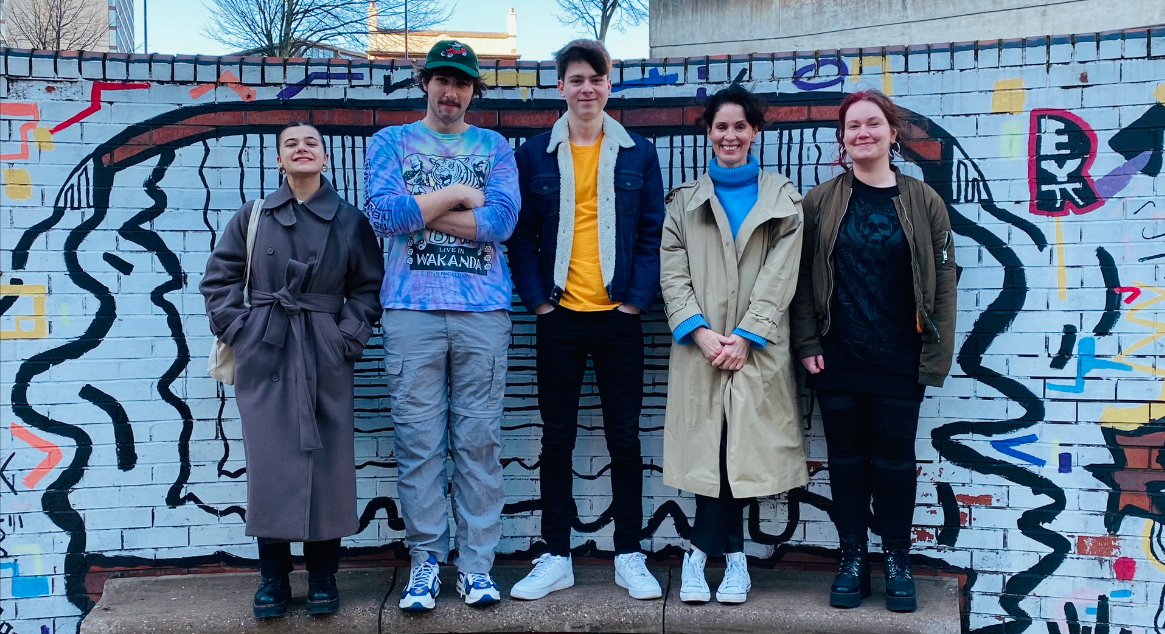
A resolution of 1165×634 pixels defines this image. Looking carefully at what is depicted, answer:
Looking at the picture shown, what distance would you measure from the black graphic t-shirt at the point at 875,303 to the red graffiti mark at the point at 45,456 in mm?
3309

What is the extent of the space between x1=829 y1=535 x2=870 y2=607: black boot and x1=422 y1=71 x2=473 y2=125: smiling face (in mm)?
2245

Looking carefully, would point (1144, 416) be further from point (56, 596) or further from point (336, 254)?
point (56, 596)

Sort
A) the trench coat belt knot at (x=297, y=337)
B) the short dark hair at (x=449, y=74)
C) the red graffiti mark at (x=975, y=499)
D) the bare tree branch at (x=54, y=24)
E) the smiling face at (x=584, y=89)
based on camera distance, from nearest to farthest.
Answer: the trench coat belt knot at (x=297, y=337), the short dark hair at (x=449, y=74), the smiling face at (x=584, y=89), the red graffiti mark at (x=975, y=499), the bare tree branch at (x=54, y=24)

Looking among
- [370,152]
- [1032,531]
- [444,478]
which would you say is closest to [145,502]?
[444,478]

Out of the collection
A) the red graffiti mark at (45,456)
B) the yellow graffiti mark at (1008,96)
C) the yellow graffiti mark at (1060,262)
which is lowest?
the red graffiti mark at (45,456)

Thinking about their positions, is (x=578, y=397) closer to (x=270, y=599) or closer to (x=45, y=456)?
(x=270, y=599)

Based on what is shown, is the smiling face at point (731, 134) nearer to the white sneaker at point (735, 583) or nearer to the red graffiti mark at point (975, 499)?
the white sneaker at point (735, 583)

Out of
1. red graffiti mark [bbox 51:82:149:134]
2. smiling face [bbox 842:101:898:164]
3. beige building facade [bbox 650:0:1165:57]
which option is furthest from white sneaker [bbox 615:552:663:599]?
beige building facade [bbox 650:0:1165:57]

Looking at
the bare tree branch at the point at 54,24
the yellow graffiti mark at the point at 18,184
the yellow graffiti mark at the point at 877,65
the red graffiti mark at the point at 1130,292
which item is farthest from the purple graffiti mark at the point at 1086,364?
the bare tree branch at the point at 54,24

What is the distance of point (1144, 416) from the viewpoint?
3.53 m

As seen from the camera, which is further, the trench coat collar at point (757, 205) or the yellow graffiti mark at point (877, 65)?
the yellow graffiti mark at point (877, 65)

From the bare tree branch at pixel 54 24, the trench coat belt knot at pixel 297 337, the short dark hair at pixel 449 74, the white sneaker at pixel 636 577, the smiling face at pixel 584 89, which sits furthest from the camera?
the bare tree branch at pixel 54 24

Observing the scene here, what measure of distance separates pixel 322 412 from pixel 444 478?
0.55 meters

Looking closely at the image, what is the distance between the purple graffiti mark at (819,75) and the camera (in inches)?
145
